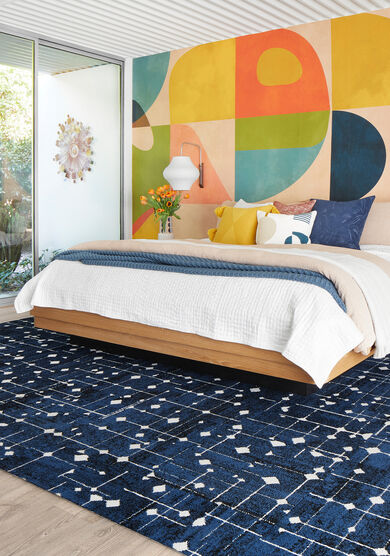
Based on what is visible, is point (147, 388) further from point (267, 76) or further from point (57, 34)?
point (57, 34)

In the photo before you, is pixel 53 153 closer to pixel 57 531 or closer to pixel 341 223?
pixel 341 223

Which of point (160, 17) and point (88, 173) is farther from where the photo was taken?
point (88, 173)

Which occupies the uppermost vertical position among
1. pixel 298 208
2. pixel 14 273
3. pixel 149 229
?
pixel 298 208

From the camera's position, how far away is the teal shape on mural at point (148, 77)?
18.8 ft

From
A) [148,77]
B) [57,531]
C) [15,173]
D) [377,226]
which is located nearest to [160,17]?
[148,77]

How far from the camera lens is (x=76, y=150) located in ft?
18.1

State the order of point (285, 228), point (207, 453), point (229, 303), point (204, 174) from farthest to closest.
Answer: point (204, 174) < point (285, 228) < point (229, 303) < point (207, 453)

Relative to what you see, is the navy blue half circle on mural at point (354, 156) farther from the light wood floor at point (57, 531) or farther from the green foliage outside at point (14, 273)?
the light wood floor at point (57, 531)

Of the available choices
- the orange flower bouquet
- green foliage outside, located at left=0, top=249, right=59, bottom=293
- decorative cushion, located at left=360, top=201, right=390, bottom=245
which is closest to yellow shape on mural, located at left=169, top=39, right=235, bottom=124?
the orange flower bouquet

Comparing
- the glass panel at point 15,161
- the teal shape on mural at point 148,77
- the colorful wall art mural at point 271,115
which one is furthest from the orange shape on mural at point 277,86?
the glass panel at point 15,161

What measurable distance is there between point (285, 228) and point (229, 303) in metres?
1.41

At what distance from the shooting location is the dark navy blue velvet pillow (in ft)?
13.5

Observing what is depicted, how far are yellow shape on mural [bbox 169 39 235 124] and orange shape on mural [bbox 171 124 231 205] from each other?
11 centimetres

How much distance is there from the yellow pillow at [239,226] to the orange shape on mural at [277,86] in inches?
41.6
